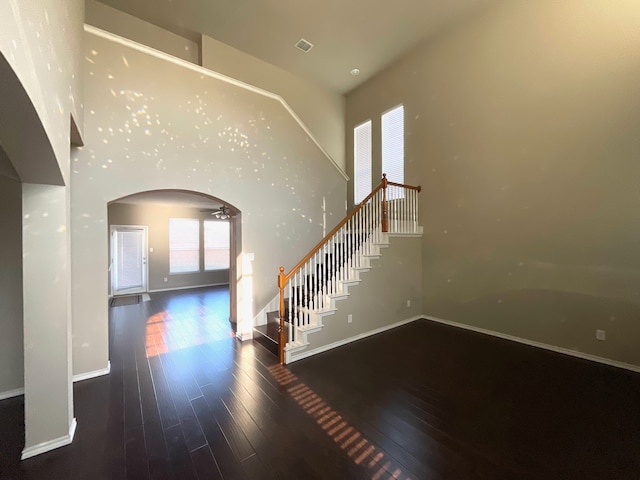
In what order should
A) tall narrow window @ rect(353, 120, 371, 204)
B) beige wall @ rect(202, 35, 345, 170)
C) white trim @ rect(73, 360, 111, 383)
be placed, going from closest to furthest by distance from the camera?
white trim @ rect(73, 360, 111, 383) < beige wall @ rect(202, 35, 345, 170) < tall narrow window @ rect(353, 120, 371, 204)

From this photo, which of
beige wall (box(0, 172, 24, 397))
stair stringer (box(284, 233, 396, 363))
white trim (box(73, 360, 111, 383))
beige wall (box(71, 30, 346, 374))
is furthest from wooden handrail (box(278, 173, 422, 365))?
beige wall (box(0, 172, 24, 397))

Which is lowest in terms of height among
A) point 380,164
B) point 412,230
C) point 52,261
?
point 52,261

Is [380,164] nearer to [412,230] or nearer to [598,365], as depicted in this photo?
[412,230]

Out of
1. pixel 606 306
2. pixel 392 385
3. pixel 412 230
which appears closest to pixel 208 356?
pixel 392 385

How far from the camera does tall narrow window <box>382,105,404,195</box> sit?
570 centimetres

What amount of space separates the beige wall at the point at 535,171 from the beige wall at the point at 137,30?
189 inches

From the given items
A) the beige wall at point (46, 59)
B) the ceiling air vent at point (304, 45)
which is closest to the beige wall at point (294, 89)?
the ceiling air vent at point (304, 45)

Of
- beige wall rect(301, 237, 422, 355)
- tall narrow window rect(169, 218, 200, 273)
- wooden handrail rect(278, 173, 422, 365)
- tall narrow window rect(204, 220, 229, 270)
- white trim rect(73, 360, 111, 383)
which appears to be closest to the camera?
white trim rect(73, 360, 111, 383)

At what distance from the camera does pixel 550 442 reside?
77.2 inches

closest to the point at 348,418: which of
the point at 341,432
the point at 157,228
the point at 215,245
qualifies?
the point at 341,432

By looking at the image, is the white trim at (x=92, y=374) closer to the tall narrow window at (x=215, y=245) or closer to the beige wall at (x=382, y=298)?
the beige wall at (x=382, y=298)

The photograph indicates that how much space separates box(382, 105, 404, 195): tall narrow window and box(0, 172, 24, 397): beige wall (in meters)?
5.86

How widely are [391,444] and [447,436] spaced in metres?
0.47

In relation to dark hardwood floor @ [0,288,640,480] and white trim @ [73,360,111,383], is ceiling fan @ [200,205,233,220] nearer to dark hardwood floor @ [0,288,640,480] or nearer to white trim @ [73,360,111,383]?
dark hardwood floor @ [0,288,640,480]
